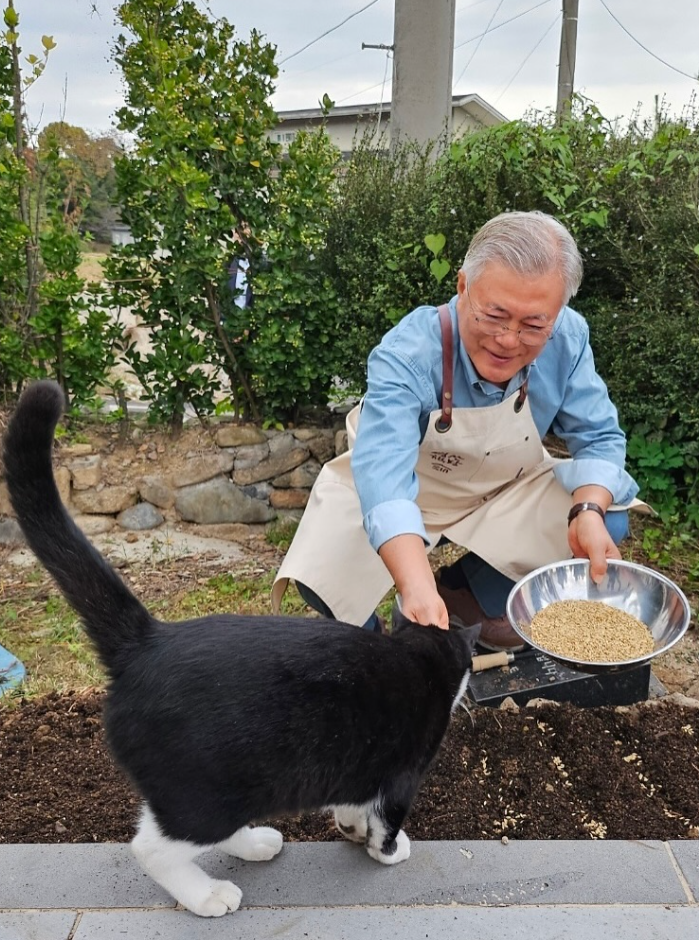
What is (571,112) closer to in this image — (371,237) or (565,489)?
(371,237)

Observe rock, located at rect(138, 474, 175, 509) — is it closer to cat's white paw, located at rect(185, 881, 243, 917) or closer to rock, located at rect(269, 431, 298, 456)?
rock, located at rect(269, 431, 298, 456)

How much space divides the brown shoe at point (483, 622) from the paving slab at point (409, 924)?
1340 mm

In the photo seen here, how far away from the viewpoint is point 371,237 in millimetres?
4473

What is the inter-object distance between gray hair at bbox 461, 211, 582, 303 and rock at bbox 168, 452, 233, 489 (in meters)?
2.79

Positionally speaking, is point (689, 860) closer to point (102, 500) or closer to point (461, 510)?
point (461, 510)

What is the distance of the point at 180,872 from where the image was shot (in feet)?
5.76

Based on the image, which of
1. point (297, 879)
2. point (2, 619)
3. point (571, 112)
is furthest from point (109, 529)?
point (571, 112)

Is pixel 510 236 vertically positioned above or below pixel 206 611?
above

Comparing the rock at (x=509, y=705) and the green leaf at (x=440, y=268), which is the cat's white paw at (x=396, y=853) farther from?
the green leaf at (x=440, y=268)

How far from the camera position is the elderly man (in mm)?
2213

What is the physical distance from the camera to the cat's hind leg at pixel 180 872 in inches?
67.6

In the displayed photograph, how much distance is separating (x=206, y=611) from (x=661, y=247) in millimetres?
2788

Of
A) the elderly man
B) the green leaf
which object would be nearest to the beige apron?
the elderly man

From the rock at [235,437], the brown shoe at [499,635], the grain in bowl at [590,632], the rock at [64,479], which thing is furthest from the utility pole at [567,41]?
the grain in bowl at [590,632]
